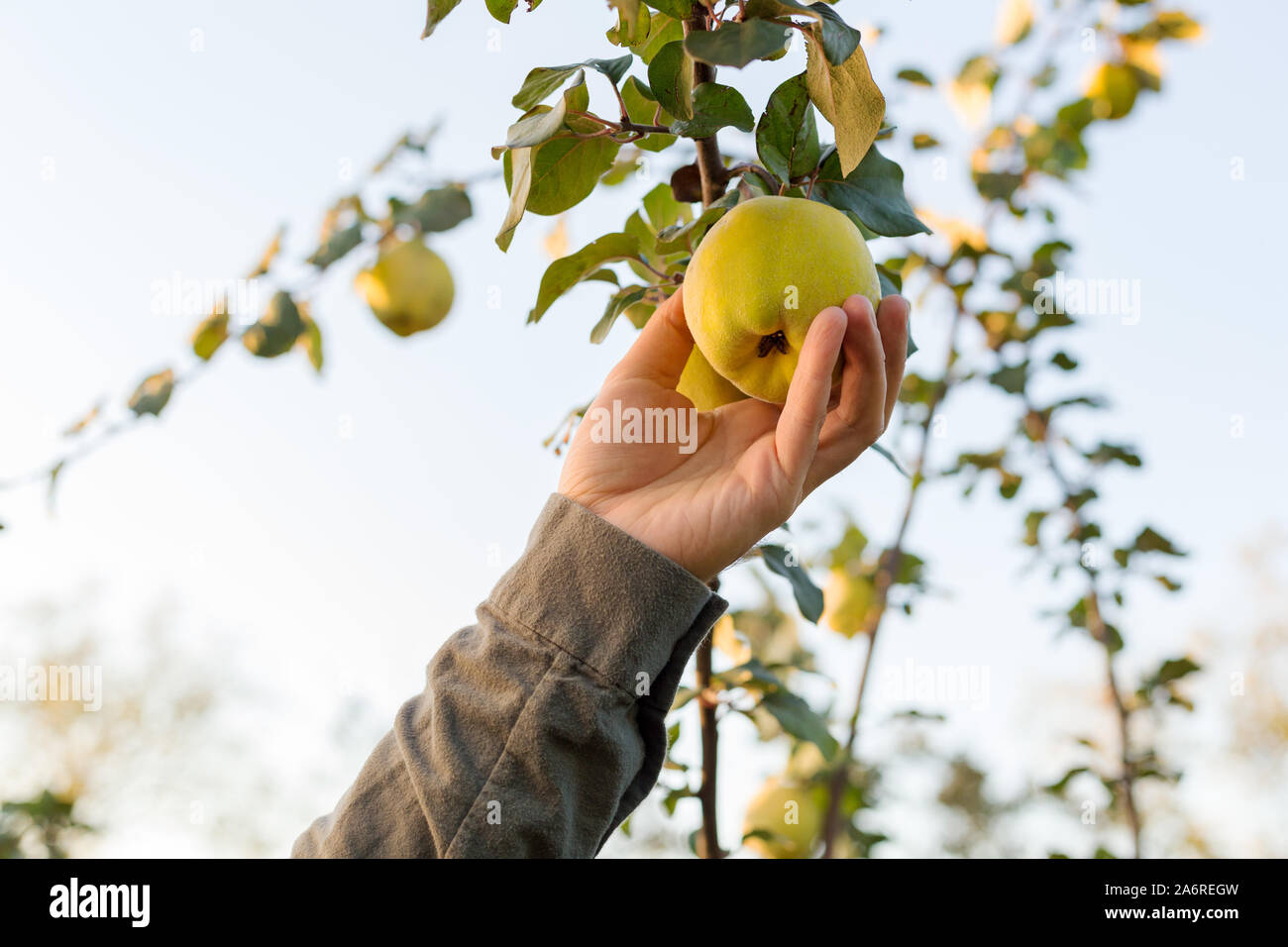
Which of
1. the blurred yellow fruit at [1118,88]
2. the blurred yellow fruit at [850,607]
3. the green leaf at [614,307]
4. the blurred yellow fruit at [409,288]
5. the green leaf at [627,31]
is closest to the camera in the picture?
the green leaf at [627,31]

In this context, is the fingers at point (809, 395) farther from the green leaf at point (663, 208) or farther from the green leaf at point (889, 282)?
the green leaf at point (663, 208)

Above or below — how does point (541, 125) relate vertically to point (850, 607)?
above

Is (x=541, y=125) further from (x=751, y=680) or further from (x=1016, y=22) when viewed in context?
(x=1016, y=22)

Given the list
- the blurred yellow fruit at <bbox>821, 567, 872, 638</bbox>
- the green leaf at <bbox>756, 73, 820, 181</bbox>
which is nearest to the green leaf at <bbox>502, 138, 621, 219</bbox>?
the green leaf at <bbox>756, 73, 820, 181</bbox>

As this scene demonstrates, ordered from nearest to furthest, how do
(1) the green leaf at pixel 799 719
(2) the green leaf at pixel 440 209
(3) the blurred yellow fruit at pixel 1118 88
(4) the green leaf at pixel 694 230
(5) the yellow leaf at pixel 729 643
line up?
(4) the green leaf at pixel 694 230, (1) the green leaf at pixel 799 719, (2) the green leaf at pixel 440 209, (5) the yellow leaf at pixel 729 643, (3) the blurred yellow fruit at pixel 1118 88

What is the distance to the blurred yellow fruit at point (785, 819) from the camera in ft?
4.31

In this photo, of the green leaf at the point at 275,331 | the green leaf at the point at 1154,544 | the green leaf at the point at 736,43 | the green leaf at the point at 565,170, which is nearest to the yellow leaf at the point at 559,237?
the green leaf at the point at 275,331

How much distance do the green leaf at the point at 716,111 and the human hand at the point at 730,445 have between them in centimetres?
14

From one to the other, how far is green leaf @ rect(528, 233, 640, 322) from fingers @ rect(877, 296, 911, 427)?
0.30m

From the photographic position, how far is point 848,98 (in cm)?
61

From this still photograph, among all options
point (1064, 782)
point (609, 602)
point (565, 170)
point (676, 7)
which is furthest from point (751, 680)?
point (1064, 782)

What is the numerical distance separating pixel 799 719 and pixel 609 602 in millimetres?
522
